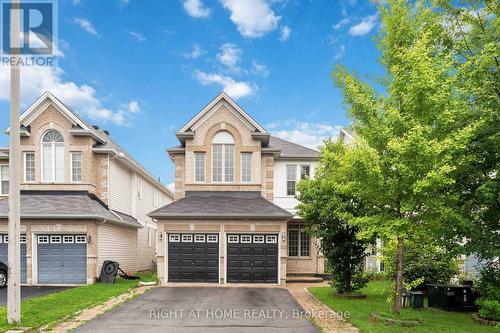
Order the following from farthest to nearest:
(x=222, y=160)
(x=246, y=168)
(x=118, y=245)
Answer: (x=118, y=245)
(x=246, y=168)
(x=222, y=160)

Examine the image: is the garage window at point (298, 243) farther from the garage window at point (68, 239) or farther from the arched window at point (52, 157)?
the arched window at point (52, 157)

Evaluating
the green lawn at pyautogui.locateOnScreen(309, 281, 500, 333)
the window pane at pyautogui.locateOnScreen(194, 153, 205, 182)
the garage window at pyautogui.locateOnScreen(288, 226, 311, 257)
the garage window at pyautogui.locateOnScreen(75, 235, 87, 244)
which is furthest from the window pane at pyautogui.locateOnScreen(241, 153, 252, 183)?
the garage window at pyautogui.locateOnScreen(75, 235, 87, 244)

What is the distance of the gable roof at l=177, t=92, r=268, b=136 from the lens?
20266mm

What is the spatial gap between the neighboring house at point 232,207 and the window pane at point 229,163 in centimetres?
6

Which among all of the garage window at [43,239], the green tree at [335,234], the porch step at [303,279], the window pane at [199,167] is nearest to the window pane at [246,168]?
the window pane at [199,167]

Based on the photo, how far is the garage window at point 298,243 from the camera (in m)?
21.4

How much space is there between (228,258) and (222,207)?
8.62 ft

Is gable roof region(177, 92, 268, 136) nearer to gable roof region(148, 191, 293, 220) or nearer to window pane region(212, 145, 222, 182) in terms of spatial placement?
window pane region(212, 145, 222, 182)

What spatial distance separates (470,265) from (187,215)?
50.2 feet

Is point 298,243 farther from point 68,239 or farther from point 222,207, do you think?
point 68,239

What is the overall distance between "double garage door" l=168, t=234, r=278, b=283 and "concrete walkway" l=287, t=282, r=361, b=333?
2977 millimetres

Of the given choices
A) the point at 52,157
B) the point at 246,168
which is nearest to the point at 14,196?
the point at 52,157

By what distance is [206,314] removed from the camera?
35.0ft

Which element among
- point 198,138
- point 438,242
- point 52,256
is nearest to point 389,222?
point 438,242
